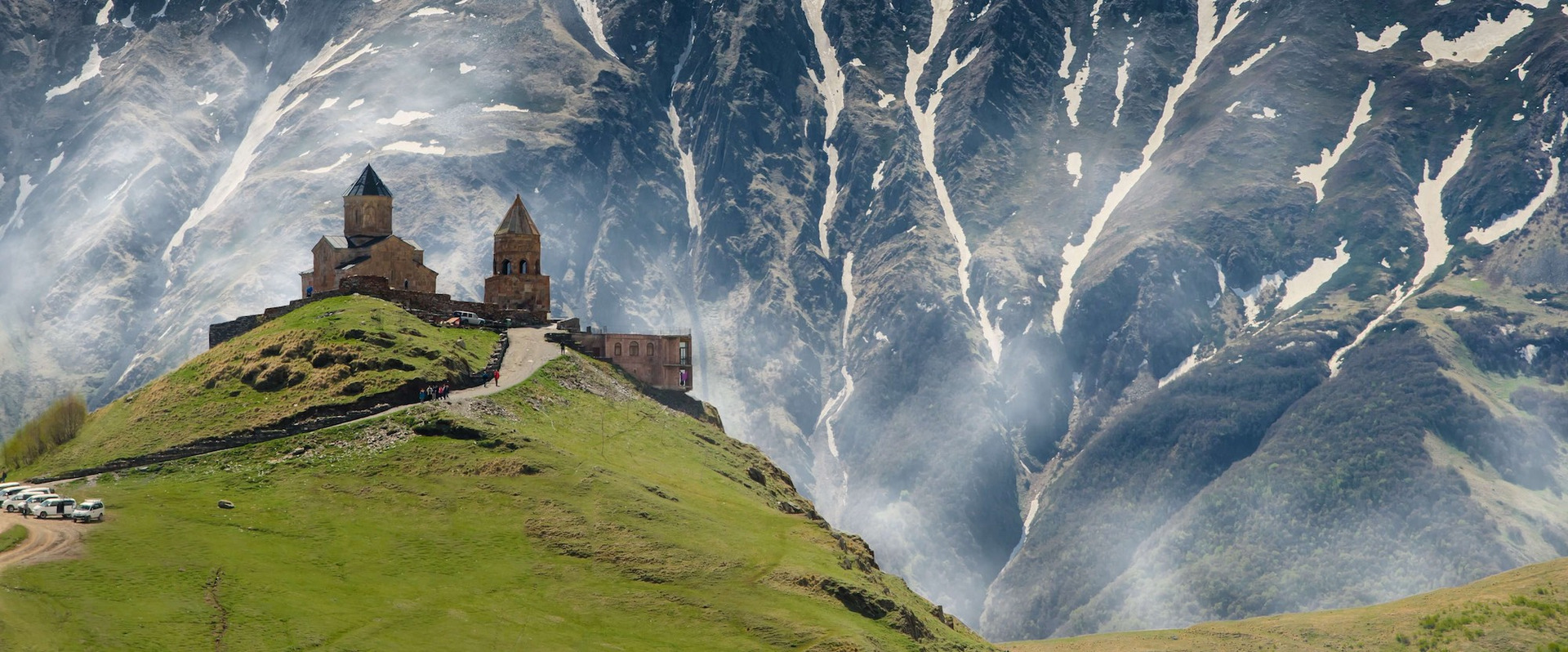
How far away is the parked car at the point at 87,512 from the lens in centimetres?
10825

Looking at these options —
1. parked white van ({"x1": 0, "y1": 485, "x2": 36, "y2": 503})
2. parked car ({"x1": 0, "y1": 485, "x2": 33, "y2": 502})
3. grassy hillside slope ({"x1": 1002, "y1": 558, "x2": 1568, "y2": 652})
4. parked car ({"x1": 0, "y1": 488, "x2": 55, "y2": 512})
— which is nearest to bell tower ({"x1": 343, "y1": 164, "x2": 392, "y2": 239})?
parked white van ({"x1": 0, "y1": 485, "x2": 36, "y2": 503})

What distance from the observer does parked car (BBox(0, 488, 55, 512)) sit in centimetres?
11056

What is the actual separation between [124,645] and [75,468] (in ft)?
137

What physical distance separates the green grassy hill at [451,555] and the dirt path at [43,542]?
0.93 m

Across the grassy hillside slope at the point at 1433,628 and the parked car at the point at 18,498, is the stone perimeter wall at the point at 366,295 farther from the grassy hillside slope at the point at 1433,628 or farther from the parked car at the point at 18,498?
the grassy hillside slope at the point at 1433,628

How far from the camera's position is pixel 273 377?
141 metres

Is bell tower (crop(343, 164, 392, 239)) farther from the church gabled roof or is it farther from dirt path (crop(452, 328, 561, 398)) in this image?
dirt path (crop(452, 328, 561, 398))

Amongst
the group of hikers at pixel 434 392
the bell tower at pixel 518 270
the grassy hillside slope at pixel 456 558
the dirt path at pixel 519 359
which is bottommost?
the grassy hillside slope at pixel 456 558

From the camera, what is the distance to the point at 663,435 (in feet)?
516

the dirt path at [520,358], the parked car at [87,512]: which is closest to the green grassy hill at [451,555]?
the parked car at [87,512]

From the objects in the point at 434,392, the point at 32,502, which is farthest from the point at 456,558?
the point at 434,392

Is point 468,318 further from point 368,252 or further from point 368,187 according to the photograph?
point 368,187

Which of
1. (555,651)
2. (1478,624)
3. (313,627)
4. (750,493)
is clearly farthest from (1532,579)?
(313,627)

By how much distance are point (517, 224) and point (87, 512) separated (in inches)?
3336
